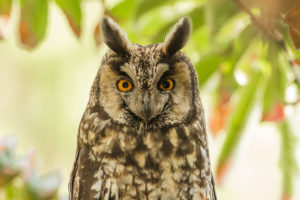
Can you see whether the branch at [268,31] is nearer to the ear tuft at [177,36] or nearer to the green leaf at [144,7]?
the ear tuft at [177,36]

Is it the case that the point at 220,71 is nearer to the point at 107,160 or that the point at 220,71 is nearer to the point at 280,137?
the point at 280,137

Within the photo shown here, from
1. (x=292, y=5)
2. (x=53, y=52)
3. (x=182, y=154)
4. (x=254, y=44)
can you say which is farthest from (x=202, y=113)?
(x=53, y=52)

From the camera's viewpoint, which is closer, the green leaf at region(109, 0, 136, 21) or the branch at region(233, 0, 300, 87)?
the branch at region(233, 0, 300, 87)

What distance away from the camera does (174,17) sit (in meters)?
2.09

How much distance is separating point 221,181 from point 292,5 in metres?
1.04

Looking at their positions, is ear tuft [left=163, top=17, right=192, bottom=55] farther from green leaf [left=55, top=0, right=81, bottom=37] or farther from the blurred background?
green leaf [left=55, top=0, right=81, bottom=37]

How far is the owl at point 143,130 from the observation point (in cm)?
192

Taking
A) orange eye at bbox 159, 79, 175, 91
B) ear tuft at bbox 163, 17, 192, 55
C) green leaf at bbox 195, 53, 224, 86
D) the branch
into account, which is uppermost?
ear tuft at bbox 163, 17, 192, 55

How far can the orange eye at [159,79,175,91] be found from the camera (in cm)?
198

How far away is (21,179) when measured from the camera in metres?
2.02

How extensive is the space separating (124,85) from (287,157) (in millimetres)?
776

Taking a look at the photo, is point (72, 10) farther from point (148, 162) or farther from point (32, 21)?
point (148, 162)

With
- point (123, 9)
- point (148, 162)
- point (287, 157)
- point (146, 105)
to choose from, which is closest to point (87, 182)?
point (148, 162)

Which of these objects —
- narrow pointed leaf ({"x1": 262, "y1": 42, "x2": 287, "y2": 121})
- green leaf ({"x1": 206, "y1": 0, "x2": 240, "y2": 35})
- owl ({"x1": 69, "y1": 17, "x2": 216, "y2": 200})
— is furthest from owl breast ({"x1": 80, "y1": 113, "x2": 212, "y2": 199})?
→ green leaf ({"x1": 206, "y1": 0, "x2": 240, "y2": 35})
